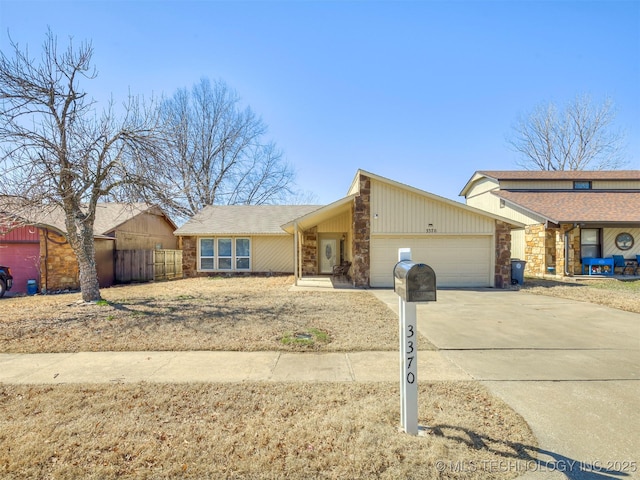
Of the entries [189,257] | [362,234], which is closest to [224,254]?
[189,257]

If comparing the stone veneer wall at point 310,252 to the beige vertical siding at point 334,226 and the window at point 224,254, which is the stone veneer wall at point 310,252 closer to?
the beige vertical siding at point 334,226

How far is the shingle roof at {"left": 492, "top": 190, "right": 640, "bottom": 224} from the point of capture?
16016 millimetres

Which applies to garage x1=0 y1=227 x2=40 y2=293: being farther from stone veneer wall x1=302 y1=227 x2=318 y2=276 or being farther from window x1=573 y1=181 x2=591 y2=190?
window x1=573 y1=181 x2=591 y2=190

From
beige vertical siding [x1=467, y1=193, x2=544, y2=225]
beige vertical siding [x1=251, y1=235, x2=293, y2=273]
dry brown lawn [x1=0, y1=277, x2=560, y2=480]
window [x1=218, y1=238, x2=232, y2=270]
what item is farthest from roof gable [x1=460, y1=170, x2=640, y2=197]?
dry brown lawn [x1=0, y1=277, x2=560, y2=480]

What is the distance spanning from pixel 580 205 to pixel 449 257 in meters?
9.43

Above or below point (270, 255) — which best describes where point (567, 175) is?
above

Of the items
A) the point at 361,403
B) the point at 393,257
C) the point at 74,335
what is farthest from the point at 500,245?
the point at 74,335

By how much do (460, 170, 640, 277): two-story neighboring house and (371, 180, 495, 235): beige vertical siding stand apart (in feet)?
16.3

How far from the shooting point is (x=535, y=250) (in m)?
17.5

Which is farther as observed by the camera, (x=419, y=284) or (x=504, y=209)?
(x=504, y=209)

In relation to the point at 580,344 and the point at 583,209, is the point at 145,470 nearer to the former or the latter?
the point at 580,344

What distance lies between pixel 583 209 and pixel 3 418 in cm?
2129

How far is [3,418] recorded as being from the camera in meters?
3.30

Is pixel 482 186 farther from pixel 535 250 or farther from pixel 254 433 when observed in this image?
pixel 254 433
